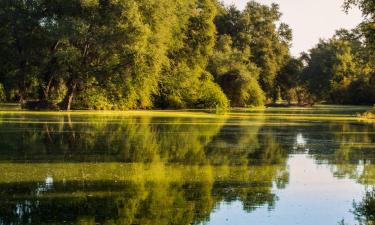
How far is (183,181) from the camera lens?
14.3 meters

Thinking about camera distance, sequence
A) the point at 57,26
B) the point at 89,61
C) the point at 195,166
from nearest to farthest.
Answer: the point at 195,166
the point at 57,26
the point at 89,61

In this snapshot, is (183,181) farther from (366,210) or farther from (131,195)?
(366,210)

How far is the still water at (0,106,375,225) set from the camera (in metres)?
10.6

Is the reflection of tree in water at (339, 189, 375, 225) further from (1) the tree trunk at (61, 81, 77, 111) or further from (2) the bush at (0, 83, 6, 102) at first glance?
(2) the bush at (0, 83, 6, 102)

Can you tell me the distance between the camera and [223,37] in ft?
278

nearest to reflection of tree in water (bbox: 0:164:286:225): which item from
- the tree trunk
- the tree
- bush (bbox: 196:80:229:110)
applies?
the tree trunk

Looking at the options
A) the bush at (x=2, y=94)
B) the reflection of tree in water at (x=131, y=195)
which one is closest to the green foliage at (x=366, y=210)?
the reflection of tree in water at (x=131, y=195)

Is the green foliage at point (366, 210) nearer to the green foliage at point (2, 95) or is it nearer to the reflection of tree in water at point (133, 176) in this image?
the reflection of tree in water at point (133, 176)

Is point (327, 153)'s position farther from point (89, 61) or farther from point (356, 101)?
point (356, 101)

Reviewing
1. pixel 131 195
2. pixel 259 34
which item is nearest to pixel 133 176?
pixel 131 195

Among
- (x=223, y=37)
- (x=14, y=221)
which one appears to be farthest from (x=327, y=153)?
(x=223, y=37)

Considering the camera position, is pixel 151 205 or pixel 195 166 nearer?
pixel 151 205

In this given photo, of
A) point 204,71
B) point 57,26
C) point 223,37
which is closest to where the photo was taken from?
point 57,26

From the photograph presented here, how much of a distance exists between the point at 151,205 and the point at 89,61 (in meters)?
45.1
